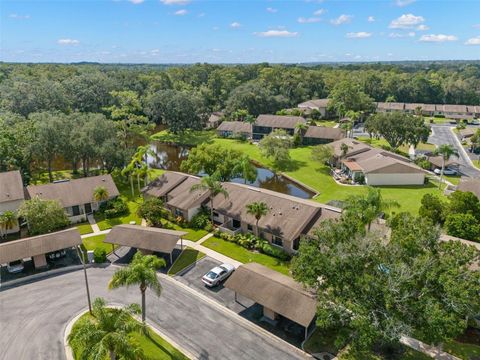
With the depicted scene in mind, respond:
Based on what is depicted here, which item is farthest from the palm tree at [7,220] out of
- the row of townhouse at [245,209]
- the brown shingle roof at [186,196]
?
the brown shingle roof at [186,196]

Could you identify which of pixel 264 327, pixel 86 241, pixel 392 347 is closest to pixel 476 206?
pixel 392 347

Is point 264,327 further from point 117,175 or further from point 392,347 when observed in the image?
point 117,175

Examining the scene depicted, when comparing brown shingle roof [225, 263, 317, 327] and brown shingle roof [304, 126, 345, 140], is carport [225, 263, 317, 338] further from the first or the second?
brown shingle roof [304, 126, 345, 140]

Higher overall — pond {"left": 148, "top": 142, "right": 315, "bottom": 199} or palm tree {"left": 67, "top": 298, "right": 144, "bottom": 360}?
palm tree {"left": 67, "top": 298, "right": 144, "bottom": 360}

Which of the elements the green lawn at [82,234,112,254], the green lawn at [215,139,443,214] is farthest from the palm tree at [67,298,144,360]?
the green lawn at [215,139,443,214]

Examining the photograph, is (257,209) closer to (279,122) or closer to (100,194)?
(100,194)

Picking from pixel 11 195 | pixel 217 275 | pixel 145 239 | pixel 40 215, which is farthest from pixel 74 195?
pixel 217 275

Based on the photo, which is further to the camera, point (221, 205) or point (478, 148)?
point (478, 148)
